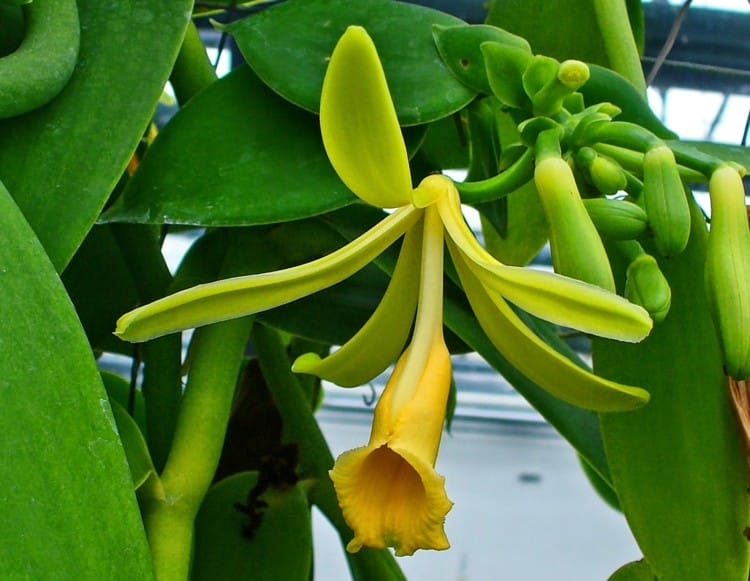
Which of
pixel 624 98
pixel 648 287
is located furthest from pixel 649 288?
pixel 624 98

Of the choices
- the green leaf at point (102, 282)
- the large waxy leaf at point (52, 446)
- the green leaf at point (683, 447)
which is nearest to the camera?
the large waxy leaf at point (52, 446)

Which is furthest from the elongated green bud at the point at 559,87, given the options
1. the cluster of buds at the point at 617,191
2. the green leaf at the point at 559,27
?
the green leaf at the point at 559,27

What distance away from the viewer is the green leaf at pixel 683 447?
0.98 ft

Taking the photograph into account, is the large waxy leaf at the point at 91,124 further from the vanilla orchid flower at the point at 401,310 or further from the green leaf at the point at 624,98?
the green leaf at the point at 624,98

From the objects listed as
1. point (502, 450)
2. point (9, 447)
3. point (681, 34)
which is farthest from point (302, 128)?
point (502, 450)

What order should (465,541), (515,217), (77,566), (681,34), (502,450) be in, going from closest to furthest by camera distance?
(77,566), (515,217), (681,34), (465,541), (502,450)

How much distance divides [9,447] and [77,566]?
3 cm

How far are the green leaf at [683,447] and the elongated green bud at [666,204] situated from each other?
0.17 ft

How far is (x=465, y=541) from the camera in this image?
1.54m

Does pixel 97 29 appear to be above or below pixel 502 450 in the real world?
above

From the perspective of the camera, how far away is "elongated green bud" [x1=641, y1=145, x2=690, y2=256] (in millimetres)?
260

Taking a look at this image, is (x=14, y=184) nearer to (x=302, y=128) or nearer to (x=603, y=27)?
(x=302, y=128)

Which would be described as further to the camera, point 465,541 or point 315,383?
point 465,541

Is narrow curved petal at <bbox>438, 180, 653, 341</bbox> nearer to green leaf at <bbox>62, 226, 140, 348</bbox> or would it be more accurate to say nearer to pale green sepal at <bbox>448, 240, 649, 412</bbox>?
pale green sepal at <bbox>448, 240, 649, 412</bbox>
